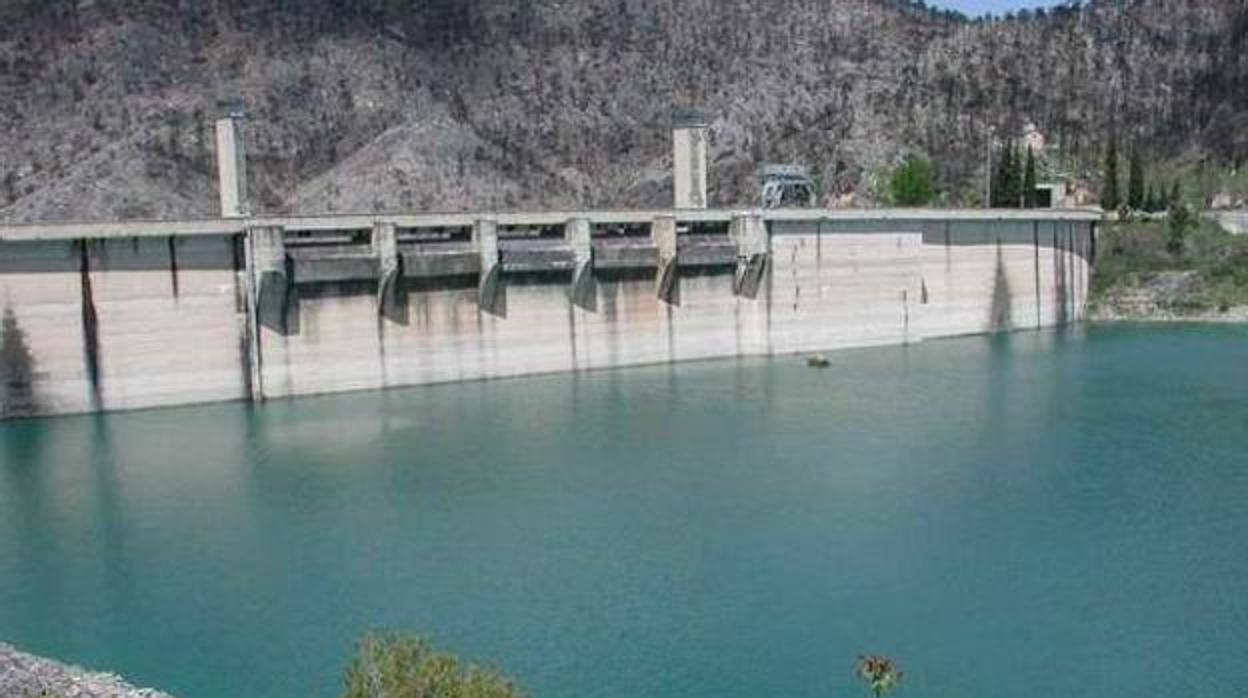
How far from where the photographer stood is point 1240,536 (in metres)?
24.7

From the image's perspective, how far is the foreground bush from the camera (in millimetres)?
10812

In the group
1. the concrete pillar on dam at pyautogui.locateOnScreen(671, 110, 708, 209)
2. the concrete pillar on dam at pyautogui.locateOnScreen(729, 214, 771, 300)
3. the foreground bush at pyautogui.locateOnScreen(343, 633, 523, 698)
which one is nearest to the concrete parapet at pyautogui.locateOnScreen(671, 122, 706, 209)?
the concrete pillar on dam at pyautogui.locateOnScreen(671, 110, 708, 209)

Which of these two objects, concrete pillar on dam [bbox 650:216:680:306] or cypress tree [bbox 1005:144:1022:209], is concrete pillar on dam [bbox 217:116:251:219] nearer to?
concrete pillar on dam [bbox 650:216:680:306]

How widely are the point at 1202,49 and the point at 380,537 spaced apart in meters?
97.6

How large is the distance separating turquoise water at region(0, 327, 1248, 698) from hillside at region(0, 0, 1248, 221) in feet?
162

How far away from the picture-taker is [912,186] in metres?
78.2

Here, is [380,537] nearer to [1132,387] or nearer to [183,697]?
[183,697]

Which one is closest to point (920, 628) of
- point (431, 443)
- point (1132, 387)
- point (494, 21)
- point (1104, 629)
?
point (1104, 629)

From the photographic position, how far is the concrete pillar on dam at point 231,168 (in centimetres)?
4291

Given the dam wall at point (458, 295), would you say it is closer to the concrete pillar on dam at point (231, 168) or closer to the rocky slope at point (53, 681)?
the concrete pillar on dam at point (231, 168)

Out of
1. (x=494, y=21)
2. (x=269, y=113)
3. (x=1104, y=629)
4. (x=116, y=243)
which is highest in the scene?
(x=494, y=21)

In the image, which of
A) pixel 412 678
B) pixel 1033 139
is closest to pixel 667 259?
pixel 412 678

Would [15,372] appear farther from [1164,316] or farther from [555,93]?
[555,93]

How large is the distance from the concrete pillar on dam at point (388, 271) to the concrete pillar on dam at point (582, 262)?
618cm
